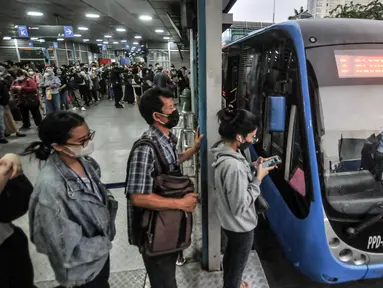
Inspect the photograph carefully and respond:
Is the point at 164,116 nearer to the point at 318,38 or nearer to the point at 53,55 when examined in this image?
the point at 318,38

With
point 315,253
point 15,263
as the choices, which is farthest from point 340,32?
point 15,263

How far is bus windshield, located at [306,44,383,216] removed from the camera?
2.22 m

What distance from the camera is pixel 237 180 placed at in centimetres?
172

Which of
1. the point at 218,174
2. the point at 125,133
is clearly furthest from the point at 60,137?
the point at 125,133

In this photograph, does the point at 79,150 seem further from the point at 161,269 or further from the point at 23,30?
the point at 23,30

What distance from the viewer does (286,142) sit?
254 cm

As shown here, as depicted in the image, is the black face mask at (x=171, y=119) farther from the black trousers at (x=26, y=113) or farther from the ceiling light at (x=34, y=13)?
the ceiling light at (x=34, y=13)

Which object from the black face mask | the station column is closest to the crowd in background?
the station column

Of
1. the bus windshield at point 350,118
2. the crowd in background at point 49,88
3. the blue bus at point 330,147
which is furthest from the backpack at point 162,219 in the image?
the crowd in background at point 49,88

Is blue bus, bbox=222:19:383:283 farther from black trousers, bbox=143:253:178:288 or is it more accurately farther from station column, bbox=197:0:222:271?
black trousers, bbox=143:253:178:288

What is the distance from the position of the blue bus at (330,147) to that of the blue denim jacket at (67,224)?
1.46 metres

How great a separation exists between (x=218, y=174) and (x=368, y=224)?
120 cm

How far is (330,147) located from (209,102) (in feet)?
3.58

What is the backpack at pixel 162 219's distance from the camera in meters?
1.58
